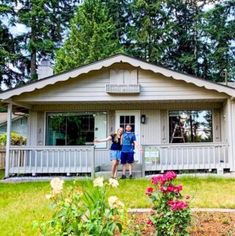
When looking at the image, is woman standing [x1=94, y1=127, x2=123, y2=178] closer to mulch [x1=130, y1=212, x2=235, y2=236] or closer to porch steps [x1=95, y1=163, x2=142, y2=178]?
porch steps [x1=95, y1=163, x2=142, y2=178]

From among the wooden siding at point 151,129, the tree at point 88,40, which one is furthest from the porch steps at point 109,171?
the tree at point 88,40

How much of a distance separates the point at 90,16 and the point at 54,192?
75.3 ft

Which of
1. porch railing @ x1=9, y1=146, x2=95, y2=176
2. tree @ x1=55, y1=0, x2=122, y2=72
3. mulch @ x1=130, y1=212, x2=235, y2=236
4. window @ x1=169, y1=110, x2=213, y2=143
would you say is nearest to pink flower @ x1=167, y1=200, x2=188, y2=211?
mulch @ x1=130, y1=212, x2=235, y2=236

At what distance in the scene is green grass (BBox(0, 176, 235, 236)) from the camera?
17.9ft

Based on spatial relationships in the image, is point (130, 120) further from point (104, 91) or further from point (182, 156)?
point (182, 156)

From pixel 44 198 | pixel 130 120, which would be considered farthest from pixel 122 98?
pixel 44 198

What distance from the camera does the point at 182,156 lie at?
11195mm

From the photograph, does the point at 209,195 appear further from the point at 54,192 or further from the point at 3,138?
the point at 3,138

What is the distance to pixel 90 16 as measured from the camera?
24.5 meters

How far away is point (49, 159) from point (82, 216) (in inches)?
335

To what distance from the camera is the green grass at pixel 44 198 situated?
214 inches

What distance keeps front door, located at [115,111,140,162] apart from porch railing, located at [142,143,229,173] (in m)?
1.65

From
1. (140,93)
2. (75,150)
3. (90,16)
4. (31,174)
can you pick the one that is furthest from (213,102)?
(90,16)

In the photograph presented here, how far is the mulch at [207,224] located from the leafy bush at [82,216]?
4.81 ft
